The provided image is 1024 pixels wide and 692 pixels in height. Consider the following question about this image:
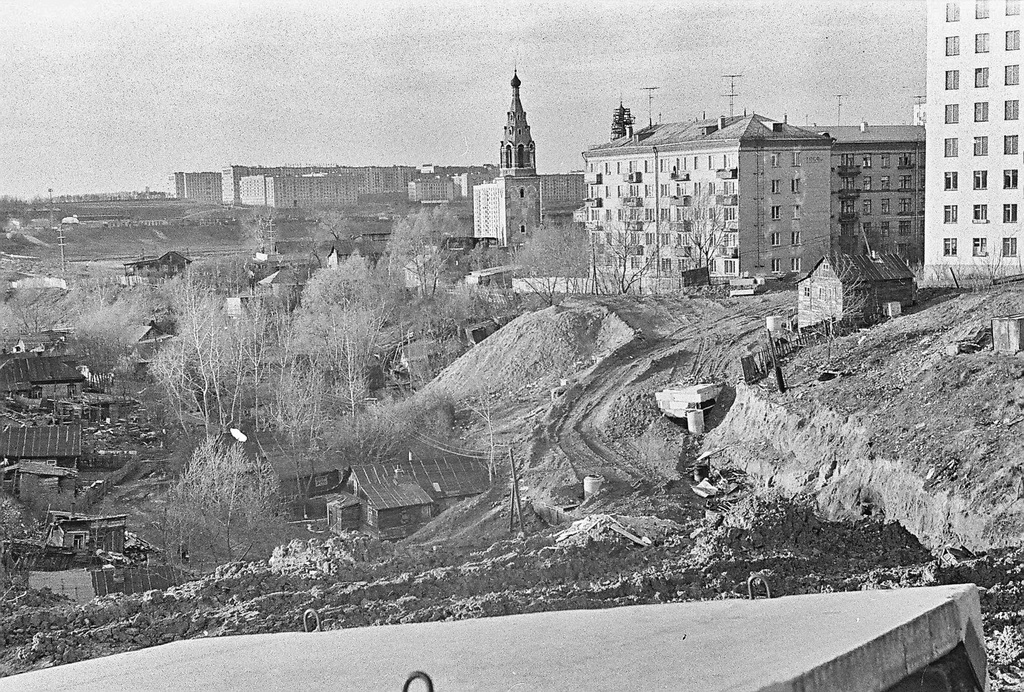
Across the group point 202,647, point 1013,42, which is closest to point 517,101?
point 1013,42

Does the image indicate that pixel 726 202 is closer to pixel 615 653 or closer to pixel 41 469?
pixel 41 469

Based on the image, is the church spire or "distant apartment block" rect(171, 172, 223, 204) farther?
the church spire

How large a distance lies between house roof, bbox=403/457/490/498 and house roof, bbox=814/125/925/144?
14.0 m

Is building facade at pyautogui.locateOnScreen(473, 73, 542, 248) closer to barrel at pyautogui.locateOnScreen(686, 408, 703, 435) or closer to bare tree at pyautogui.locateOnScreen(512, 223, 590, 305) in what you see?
bare tree at pyautogui.locateOnScreen(512, 223, 590, 305)

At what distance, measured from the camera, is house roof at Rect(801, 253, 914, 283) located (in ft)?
39.0

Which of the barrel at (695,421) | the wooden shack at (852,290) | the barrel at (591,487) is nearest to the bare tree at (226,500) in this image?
the barrel at (591,487)

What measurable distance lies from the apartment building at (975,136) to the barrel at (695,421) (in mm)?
5661


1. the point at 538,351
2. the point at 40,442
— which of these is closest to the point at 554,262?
the point at 538,351

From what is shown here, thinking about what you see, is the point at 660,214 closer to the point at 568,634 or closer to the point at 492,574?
the point at 492,574

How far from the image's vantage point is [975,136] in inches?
569

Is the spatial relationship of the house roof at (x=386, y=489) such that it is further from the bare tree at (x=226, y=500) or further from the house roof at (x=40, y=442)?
the house roof at (x=40, y=442)

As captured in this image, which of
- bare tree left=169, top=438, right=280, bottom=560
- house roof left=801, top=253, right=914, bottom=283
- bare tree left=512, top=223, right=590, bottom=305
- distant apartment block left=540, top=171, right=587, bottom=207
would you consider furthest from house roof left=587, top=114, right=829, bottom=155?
bare tree left=169, top=438, right=280, bottom=560

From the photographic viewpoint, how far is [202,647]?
2.50 meters

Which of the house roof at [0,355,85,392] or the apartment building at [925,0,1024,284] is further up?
the apartment building at [925,0,1024,284]
